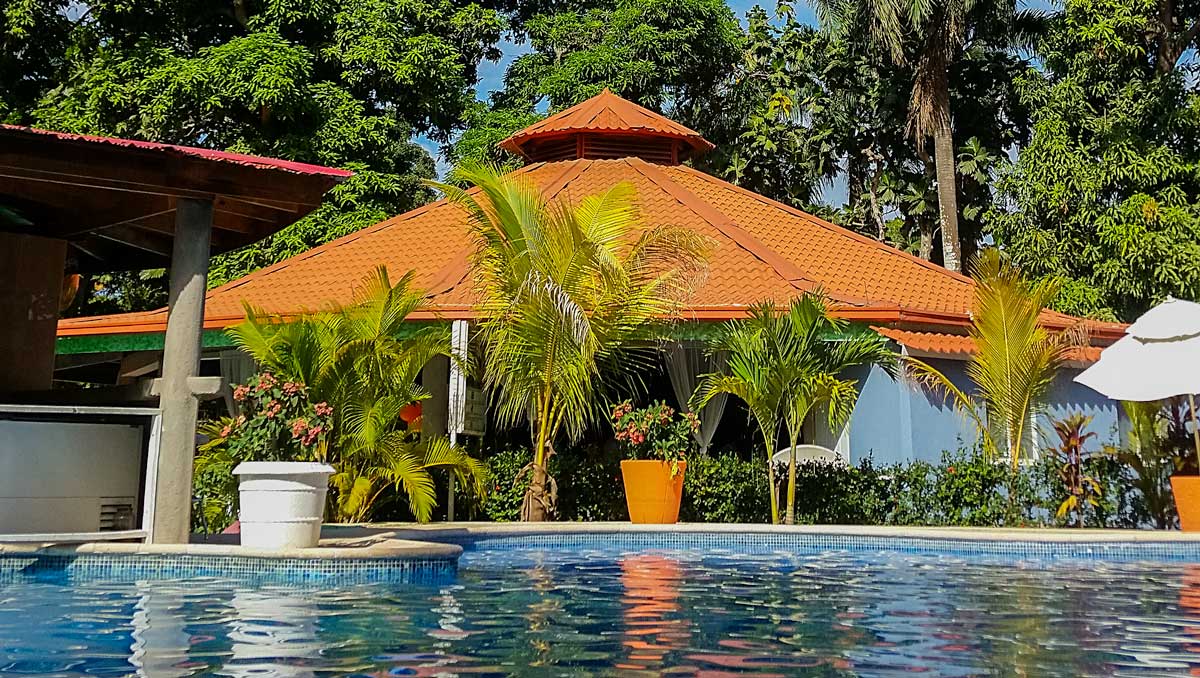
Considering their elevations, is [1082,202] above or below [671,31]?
below

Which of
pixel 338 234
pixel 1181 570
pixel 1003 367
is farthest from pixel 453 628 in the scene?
pixel 338 234

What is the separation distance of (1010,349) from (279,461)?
8.02m

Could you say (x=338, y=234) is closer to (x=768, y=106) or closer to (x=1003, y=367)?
(x=768, y=106)

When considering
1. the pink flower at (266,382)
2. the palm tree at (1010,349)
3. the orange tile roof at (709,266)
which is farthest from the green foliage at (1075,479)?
the pink flower at (266,382)

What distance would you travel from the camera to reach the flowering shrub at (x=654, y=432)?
1305 centimetres

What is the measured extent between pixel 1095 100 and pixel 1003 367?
13.5 m

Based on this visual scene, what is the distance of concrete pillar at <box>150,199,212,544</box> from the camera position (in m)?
8.51

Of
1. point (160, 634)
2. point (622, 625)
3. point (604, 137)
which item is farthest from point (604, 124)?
point (160, 634)

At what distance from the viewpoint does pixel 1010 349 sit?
13500 mm

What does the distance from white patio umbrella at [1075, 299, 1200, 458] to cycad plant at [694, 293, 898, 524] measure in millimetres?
2288

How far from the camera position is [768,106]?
29.3 m

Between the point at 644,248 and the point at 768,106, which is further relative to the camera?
the point at 768,106

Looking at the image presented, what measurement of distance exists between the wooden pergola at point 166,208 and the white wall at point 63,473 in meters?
0.76

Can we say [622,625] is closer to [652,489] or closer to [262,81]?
[652,489]
